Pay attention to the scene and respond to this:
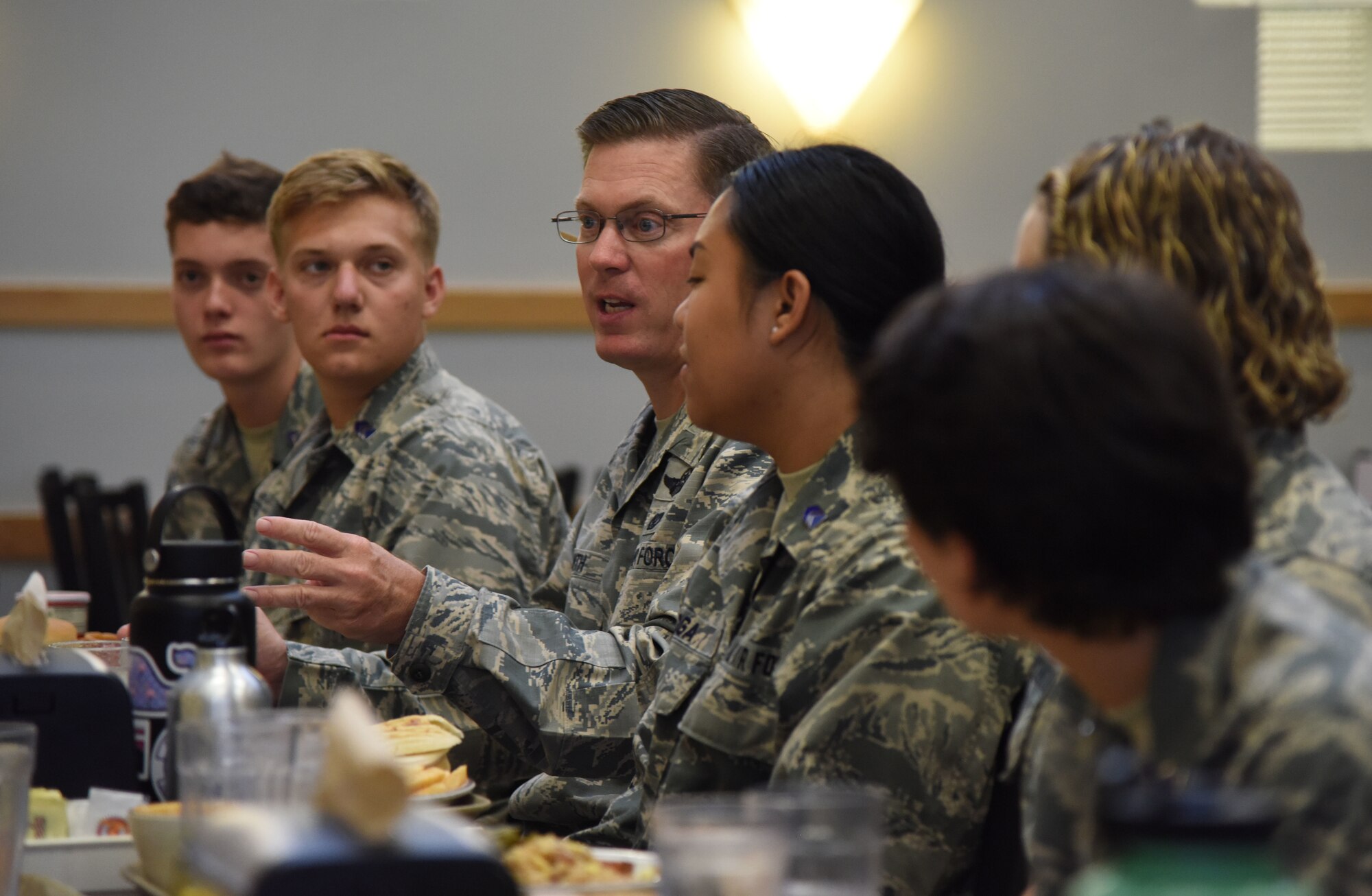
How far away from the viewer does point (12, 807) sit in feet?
3.59

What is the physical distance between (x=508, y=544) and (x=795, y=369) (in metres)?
0.92

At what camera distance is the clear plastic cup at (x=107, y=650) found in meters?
1.48

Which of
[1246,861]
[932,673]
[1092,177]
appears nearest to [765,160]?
[1092,177]

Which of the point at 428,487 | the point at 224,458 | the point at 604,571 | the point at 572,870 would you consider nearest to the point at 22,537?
the point at 224,458

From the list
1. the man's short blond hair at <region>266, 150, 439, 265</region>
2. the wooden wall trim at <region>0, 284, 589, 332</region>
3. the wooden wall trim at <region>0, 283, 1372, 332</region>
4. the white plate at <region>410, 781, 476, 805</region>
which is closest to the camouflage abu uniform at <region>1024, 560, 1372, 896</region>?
the white plate at <region>410, 781, 476, 805</region>

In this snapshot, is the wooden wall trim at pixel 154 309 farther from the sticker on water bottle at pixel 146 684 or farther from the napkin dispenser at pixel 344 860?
the napkin dispenser at pixel 344 860

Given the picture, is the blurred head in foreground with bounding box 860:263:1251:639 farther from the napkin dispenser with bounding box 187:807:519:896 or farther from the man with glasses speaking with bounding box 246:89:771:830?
the man with glasses speaking with bounding box 246:89:771:830

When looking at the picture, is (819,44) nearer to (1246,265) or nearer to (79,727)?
(1246,265)

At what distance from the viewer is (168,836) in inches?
45.1

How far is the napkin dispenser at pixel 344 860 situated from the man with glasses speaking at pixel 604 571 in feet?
2.89

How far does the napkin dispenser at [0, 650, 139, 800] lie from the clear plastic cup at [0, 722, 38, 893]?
0.23 m

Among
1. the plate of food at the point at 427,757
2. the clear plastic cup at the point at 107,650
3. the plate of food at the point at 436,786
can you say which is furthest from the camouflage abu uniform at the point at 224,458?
the plate of food at the point at 436,786

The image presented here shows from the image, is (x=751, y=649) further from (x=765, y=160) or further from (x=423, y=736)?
(x=765, y=160)

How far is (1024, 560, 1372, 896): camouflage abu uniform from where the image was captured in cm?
81
